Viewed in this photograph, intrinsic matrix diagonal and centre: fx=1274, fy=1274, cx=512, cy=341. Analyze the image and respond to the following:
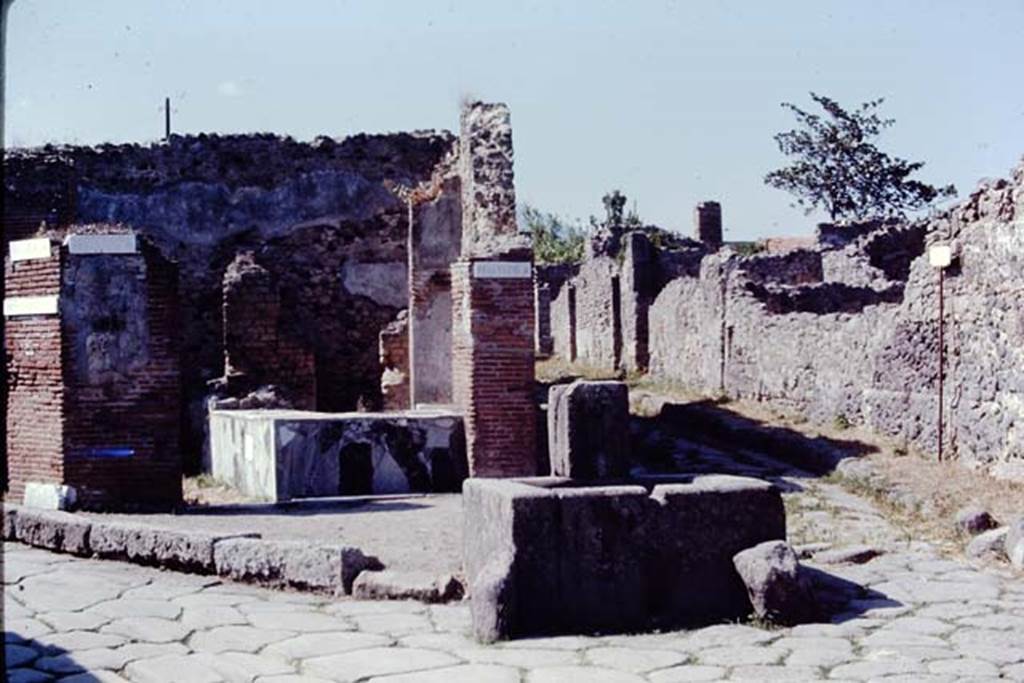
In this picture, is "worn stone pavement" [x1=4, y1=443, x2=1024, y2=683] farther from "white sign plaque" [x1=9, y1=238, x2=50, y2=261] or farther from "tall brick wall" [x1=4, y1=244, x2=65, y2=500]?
"white sign plaque" [x1=9, y1=238, x2=50, y2=261]

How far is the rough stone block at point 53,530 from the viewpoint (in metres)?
7.87

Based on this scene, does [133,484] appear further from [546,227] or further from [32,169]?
[546,227]

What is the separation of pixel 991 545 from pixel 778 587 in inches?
86.1

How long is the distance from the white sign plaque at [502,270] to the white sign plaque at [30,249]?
3.43 m

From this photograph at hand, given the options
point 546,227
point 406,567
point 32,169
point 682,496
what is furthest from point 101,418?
point 546,227

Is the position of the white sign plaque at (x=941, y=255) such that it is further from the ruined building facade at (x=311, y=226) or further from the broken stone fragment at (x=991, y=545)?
the ruined building facade at (x=311, y=226)

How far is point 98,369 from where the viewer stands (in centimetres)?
956

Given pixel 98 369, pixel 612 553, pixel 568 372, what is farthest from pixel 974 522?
pixel 568 372

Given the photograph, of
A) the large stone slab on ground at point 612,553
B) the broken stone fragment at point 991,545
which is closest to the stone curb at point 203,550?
the large stone slab on ground at point 612,553

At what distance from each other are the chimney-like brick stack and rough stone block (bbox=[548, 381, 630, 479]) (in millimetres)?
4114

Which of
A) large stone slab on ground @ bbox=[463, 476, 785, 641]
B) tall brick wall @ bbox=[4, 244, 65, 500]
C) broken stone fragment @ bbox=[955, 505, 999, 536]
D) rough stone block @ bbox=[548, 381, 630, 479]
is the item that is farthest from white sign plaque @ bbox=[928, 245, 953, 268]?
tall brick wall @ bbox=[4, 244, 65, 500]

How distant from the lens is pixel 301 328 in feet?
50.6

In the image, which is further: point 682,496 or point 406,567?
point 406,567

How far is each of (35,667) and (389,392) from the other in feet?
31.9
